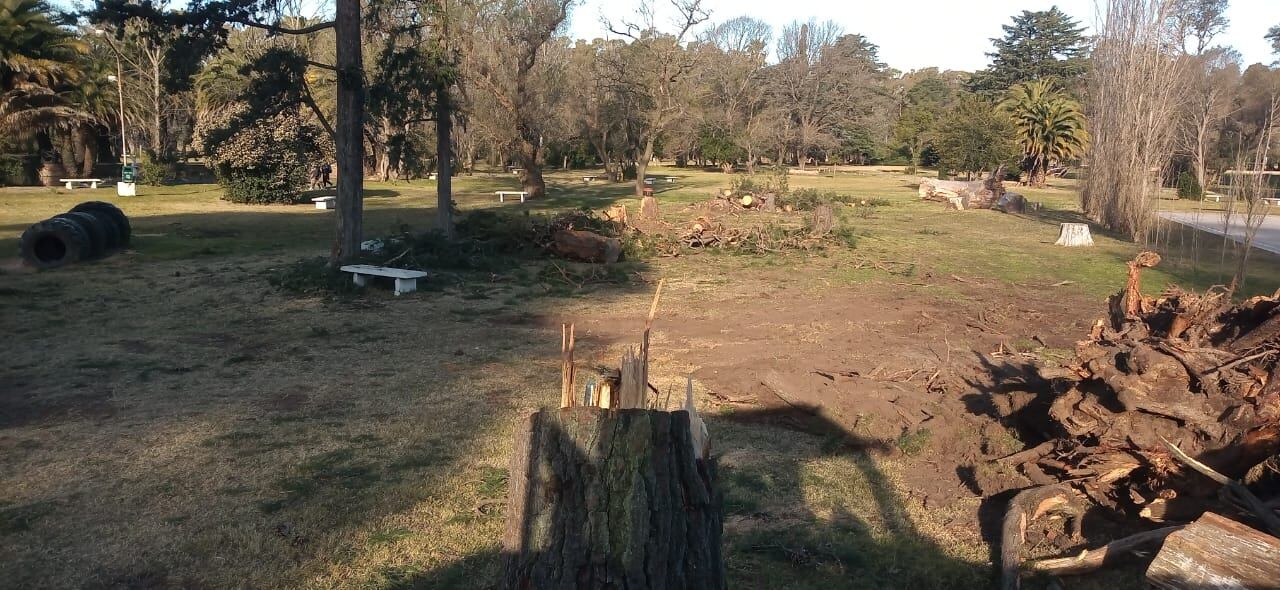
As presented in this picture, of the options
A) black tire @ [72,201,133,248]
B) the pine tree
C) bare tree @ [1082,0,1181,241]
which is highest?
the pine tree

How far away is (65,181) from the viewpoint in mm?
34219

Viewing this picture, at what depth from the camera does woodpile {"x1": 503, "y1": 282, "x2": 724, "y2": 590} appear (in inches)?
107

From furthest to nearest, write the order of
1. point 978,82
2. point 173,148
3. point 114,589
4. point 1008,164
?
1. point 978,82
2. point 173,148
3. point 1008,164
4. point 114,589

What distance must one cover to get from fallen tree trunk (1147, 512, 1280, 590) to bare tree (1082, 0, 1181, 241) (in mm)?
19107

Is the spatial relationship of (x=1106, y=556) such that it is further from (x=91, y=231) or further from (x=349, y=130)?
(x=91, y=231)

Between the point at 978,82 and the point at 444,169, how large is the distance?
70.7 metres

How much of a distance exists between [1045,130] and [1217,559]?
1953 inches

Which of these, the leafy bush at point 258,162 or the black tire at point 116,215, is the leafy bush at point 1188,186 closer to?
the leafy bush at point 258,162

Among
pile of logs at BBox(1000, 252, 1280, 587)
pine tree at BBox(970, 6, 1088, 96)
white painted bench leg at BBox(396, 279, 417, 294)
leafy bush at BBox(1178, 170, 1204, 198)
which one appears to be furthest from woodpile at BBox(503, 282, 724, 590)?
pine tree at BBox(970, 6, 1088, 96)

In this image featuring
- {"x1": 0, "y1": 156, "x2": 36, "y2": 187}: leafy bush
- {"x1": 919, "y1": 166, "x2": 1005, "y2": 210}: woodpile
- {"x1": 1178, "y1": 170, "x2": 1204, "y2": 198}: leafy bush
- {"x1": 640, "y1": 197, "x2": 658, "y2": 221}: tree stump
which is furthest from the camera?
{"x1": 1178, "y1": 170, "x2": 1204, "y2": 198}: leafy bush

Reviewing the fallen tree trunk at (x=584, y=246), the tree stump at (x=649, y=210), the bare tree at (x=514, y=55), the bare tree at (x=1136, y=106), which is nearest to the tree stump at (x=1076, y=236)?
the bare tree at (x=1136, y=106)

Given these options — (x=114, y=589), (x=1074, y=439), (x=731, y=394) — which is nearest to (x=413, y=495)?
(x=114, y=589)

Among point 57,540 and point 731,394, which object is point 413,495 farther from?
point 731,394

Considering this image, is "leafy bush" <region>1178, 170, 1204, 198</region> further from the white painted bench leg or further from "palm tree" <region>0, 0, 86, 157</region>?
"palm tree" <region>0, 0, 86, 157</region>
